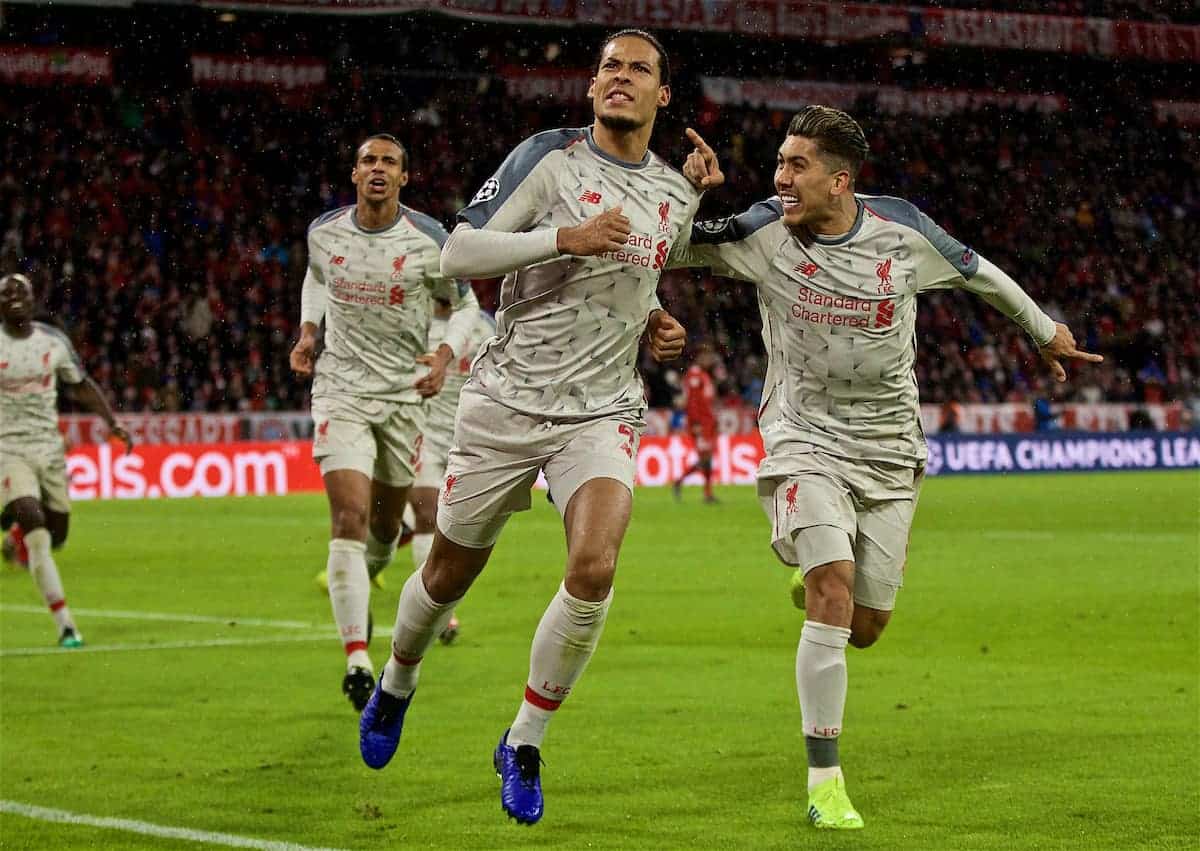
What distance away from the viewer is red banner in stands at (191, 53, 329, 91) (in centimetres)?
3719

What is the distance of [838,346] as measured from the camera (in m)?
6.61

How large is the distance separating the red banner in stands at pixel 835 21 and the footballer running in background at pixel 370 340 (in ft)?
74.2

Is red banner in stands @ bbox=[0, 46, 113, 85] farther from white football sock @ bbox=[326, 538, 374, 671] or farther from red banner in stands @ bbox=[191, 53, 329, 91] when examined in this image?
white football sock @ bbox=[326, 538, 374, 671]

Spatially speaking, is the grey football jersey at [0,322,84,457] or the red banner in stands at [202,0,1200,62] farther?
the red banner in stands at [202,0,1200,62]

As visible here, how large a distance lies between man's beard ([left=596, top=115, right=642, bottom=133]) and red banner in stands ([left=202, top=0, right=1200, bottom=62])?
2607cm

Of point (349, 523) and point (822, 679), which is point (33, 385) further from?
point (822, 679)

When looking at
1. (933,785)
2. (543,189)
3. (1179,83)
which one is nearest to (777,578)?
(933,785)

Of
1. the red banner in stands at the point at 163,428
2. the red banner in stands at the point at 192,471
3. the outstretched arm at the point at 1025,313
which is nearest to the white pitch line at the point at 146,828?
the outstretched arm at the point at 1025,313

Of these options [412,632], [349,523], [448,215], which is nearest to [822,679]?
[412,632]

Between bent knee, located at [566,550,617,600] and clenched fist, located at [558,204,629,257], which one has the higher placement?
clenched fist, located at [558,204,629,257]

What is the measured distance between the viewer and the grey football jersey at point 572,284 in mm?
6062

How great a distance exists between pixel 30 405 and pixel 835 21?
89.0 ft

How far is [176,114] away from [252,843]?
31.9m

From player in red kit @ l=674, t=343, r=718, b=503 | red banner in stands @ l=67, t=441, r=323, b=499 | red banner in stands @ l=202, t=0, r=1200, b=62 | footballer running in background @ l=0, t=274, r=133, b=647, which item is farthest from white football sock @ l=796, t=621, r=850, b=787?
red banner in stands @ l=202, t=0, r=1200, b=62
